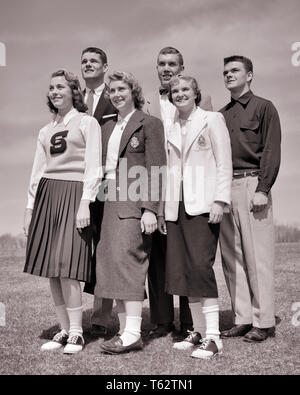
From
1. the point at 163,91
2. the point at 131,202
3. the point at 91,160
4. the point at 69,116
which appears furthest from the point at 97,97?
the point at 131,202

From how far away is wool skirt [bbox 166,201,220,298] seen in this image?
391cm

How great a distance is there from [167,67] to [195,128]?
0.99 meters

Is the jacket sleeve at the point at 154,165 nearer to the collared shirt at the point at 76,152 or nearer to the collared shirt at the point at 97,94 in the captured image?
the collared shirt at the point at 76,152

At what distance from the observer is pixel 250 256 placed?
14.8ft

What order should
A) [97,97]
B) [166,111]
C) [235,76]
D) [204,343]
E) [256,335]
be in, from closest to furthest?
[204,343] → [256,335] → [235,76] → [166,111] → [97,97]

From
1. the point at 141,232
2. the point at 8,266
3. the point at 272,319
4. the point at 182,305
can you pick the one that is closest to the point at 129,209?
the point at 141,232

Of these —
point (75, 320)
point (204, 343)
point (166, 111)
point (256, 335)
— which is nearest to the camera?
point (204, 343)

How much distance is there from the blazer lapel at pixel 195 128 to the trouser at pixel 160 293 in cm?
90

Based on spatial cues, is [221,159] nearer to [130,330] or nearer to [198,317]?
[198,317]

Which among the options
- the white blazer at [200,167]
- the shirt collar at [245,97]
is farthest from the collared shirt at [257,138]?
the white blazer at [200,167]

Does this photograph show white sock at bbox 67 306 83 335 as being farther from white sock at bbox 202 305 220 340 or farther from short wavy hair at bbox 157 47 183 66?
short wavy hair at bbox 157 47 183 66

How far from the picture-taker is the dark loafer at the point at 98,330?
4.75 metres

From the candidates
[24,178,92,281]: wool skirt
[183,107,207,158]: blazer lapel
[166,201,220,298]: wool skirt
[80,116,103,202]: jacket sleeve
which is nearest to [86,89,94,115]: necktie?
[80,116,103,202]: jacket sleeve

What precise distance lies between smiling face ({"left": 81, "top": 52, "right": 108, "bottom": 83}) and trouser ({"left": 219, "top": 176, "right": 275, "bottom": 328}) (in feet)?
5.42
